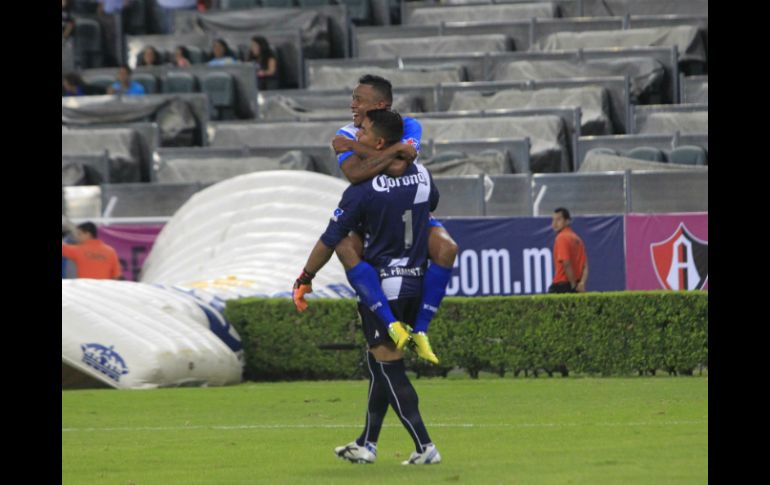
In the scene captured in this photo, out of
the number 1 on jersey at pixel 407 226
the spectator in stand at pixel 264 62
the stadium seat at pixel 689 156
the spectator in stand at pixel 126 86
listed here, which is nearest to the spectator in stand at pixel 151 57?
the spectator in stand at pixel 126 86

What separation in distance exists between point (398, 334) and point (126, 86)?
21.5 meters

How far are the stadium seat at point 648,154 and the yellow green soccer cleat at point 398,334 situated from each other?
584 inches

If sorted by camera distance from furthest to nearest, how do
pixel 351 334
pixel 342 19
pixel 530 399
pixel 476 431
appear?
pixel 342 19 → pixel 351 334 → pixel 530 399 → pixel 476 431

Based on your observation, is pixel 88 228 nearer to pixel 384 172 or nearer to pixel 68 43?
pixel 384 172

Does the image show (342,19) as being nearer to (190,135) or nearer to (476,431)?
(190,135)

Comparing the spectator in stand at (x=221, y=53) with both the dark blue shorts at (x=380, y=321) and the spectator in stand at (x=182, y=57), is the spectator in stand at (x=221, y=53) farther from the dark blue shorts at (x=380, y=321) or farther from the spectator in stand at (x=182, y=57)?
A: the dark blue shorts at (x=380, y=321)

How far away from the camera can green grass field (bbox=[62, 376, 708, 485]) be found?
882 centimetres

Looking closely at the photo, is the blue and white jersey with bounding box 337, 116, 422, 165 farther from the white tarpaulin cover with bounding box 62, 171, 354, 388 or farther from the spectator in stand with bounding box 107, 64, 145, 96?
the spectator in stand with bounding box 107, 64, 145, 96

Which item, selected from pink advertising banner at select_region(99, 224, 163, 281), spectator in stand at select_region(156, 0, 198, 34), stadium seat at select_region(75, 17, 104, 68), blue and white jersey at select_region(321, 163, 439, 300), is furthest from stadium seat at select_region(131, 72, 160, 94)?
blue and white jersey at select_region(321, 163, 439, 300)

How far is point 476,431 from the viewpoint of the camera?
11609 millimetres

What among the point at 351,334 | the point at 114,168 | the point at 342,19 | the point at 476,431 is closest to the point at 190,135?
the point at 114,168

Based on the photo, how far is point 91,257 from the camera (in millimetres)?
20766

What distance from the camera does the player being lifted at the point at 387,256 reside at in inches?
356

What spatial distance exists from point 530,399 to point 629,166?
29.0 feet
